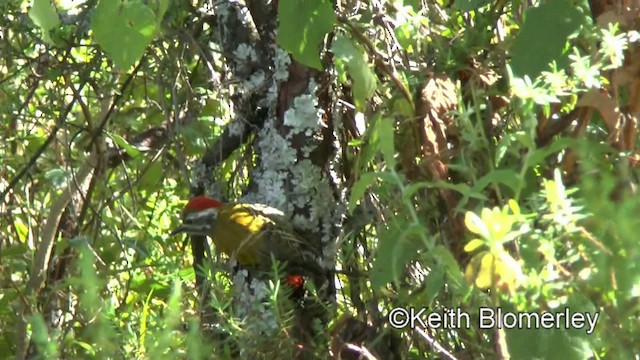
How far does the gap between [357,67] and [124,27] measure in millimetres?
515

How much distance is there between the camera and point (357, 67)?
7.86 feet

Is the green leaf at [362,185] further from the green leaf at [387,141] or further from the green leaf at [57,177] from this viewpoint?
the green leaf at [57,177]

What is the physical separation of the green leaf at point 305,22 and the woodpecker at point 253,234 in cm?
74

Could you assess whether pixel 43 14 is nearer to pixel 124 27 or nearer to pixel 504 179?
pixel 124 27

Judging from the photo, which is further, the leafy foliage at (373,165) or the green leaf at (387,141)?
the green leaf at (387,141)

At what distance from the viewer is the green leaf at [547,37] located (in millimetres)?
2234

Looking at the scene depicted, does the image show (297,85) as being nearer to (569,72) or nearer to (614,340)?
(569,72)

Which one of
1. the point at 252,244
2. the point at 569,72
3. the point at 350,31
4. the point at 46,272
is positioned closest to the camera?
the point at 569,72

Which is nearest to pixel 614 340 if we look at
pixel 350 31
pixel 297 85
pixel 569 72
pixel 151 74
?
pixel 569 72

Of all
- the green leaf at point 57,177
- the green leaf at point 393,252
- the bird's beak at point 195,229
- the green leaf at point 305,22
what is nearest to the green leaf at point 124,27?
the green leaf at point 305,22

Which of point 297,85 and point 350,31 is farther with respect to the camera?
point 297,85

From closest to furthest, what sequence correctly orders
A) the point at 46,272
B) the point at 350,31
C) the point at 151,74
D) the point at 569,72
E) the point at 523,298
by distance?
1. the point at 523,298
2. the point at 569,72
3. the point at 350,31
4. the point at 151,74
5. the point at 46,272

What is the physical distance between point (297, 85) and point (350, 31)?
326 millimetres

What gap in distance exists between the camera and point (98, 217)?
3.88m
